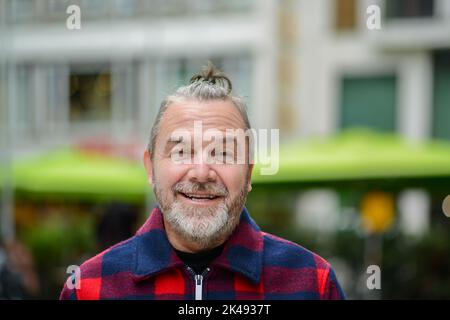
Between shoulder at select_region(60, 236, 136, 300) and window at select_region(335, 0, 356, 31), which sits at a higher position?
window at select_region(335, 0, 356, 31)

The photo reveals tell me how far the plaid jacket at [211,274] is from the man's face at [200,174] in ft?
0.16

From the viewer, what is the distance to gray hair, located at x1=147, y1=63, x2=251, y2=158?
5.44 feet

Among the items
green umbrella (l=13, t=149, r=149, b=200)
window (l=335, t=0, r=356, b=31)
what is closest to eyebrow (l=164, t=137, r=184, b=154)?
green umbrella (l=13, t=149, r=149, b=200)

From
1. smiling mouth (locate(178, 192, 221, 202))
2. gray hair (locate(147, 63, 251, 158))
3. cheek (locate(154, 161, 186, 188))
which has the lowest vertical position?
smiling mouth (locate(178, 192, 221, 202))

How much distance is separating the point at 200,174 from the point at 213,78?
7.0 inches

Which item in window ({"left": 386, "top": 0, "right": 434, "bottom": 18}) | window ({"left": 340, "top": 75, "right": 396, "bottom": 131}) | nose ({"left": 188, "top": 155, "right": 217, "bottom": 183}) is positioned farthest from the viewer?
window ({"left": 386, "top": 0, "right": 434, "bottom": 18})

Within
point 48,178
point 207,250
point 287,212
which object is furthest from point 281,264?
point 287,212

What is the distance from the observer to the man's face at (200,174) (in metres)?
1.62

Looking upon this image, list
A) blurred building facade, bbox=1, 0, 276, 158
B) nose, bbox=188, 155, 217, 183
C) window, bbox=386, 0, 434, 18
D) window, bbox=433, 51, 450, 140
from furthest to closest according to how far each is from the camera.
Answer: window, bbox=386, 0, 434, 18
window, bbox=433, 51, 450, 140
blurred building facade, bbox=1, 0, 276, 158
nose, bbox=188, 155, 217, 183

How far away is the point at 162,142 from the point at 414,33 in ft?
48.2
